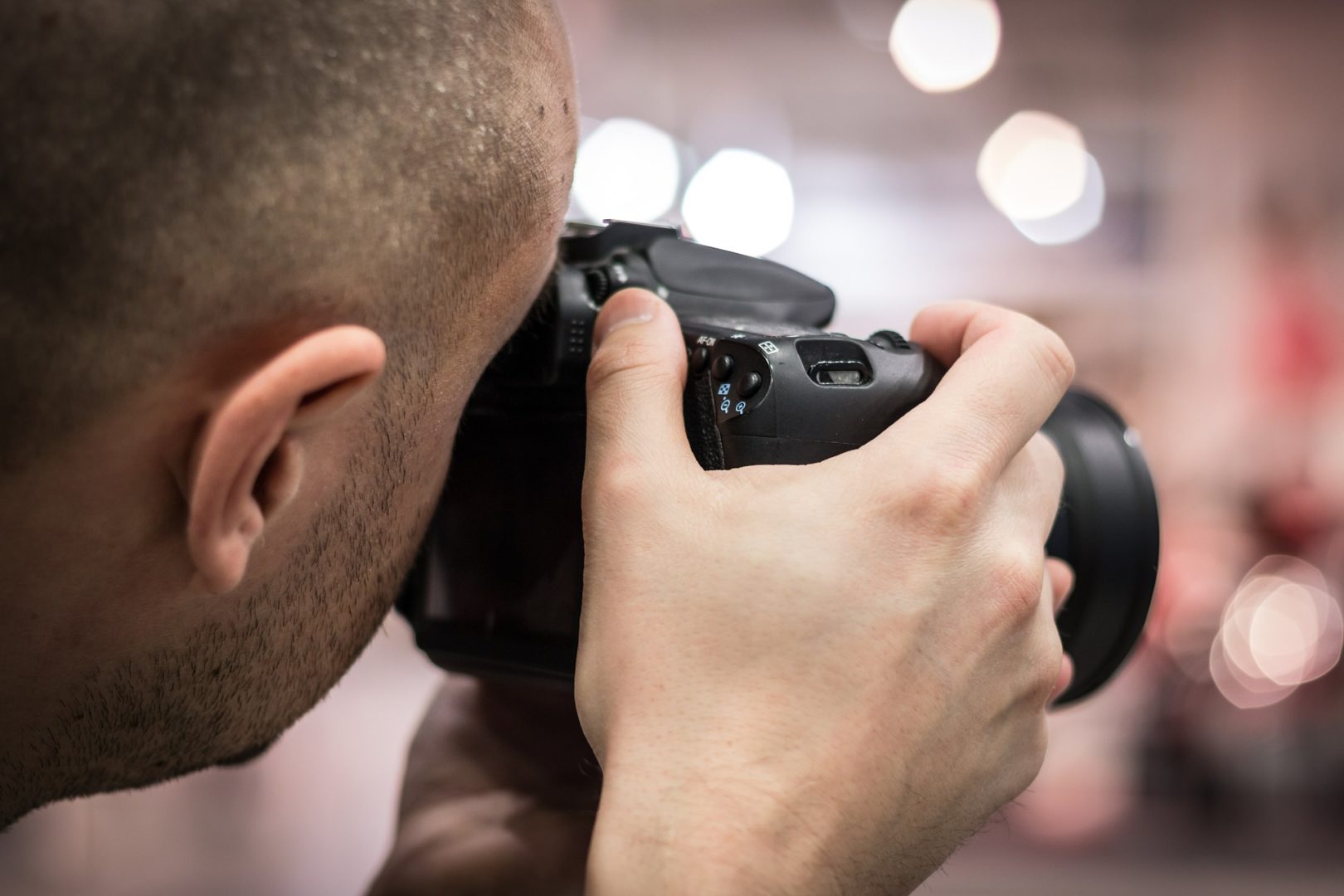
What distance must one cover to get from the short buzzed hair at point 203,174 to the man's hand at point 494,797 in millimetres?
356

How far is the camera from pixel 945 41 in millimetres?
1851

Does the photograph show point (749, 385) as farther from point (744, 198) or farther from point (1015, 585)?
point (744, 198)

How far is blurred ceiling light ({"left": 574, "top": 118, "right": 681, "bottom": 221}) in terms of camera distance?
1.75 meters

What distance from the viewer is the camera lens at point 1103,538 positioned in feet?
1.83

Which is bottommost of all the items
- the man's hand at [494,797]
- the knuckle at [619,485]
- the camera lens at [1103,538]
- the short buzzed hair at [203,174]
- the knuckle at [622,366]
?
the man's hand at [494,797]

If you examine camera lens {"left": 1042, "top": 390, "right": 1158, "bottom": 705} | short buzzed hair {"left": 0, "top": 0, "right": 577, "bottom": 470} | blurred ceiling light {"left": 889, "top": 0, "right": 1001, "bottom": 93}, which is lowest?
camera lens {"left": 1042, "top": 390, "right": 1158, "bottom": 705}

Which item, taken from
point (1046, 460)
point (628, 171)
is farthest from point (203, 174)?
point (628, 171)

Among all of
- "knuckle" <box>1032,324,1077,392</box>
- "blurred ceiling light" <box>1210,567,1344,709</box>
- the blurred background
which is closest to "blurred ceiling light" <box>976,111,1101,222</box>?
the blurred background

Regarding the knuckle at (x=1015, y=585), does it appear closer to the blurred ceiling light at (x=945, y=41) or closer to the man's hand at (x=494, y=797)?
the man's hand at (x=494, y=797)

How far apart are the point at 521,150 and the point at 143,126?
0.52 ft

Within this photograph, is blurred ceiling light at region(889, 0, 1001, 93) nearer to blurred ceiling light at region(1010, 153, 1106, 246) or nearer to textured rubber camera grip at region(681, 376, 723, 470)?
blurred ceiling light at region(1010, 153, 1106, 246)

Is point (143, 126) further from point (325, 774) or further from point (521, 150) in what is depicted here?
point (325, 774)

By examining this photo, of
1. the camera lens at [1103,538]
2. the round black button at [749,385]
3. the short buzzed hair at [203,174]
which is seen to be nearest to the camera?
the short buzzed hair at [203,174]

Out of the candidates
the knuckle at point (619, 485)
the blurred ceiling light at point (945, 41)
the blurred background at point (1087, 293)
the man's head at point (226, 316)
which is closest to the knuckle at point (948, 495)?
the knuckle at point (619, 485)
